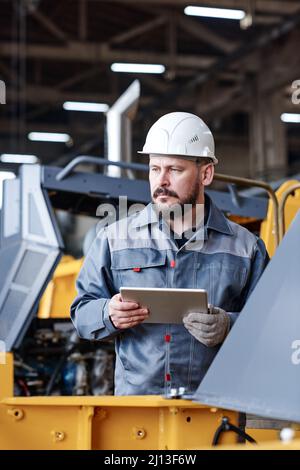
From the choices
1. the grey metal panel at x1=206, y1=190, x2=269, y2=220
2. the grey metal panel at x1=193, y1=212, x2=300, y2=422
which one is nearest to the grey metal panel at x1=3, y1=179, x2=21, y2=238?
the grey metal panel at x1=206, y1=190, x2=269, y2=220

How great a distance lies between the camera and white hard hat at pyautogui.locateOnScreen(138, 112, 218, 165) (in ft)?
10.5

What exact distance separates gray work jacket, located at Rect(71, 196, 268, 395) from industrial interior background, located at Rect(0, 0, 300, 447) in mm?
5792

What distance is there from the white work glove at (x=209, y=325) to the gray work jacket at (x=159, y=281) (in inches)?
3.6

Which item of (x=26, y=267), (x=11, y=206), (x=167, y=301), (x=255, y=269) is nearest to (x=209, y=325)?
(x=167, y=301)

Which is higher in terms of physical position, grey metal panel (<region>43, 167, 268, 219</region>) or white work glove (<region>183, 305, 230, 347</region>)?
grey metal panel (<region>43, 167, 268, 219</region>)

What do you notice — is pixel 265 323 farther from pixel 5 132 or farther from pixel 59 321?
pixel 5 132

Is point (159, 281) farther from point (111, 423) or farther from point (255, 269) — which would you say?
point (111, 423)

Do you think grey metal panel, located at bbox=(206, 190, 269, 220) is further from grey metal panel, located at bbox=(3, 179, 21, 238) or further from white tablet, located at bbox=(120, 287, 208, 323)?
white tablet, located at bbox=(120, 287, 208, 323)

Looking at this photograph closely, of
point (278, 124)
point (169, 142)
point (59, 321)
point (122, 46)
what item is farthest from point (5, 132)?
point (169, 142)

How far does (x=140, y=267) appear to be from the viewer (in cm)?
308

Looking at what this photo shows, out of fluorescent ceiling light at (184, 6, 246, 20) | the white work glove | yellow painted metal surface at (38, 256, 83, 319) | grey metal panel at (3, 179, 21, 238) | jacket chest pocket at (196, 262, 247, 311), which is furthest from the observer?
fluorescent ceiling light at (184, 6, 246, 20)

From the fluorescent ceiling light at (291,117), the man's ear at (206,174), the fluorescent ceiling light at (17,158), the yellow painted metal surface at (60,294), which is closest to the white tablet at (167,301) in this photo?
the man's ear at (206,174)

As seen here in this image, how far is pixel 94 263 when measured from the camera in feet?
10.3

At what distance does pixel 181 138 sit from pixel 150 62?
12731mm
